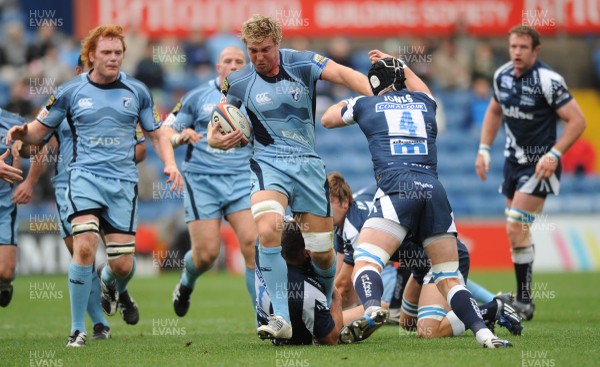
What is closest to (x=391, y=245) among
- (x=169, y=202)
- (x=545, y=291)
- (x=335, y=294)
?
(x=335, y=294)

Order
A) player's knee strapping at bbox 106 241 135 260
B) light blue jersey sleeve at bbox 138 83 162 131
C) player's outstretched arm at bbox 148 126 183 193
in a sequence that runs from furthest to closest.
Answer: light blue jersey sleeve at bbox 138 83 162 131 < player's knee strapping at bbox 106 241 135 260 < player's outstretched arm at bbox 148 126 183 193

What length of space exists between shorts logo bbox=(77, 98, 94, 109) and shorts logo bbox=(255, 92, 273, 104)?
5.67 ft

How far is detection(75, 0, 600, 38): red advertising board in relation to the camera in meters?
23.7

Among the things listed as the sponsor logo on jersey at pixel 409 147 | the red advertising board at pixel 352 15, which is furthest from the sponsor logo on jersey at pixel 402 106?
the red advertising board at pixel 352 15

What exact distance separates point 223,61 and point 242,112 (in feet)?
7.45

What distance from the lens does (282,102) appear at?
27.3 ft

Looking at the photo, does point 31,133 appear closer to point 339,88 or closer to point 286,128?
point 286,128

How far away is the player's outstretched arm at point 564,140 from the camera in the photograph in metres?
10.7

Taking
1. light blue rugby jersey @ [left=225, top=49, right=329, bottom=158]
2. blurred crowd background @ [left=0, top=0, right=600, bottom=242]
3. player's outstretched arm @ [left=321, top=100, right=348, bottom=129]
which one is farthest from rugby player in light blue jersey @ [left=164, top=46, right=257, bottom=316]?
blurred crowd background @ [left=0, top=0, right=600, bottom=242]

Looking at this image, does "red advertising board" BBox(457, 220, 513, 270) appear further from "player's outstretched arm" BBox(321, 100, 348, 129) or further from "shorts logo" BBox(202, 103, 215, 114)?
"player's outstretched arm" BBox(321, 100, 348, 129)

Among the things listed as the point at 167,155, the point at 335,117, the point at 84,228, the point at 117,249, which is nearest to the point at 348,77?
the point at 335,117

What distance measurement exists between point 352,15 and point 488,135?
1341 centimetres

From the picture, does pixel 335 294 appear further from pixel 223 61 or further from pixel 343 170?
pixel 343 170

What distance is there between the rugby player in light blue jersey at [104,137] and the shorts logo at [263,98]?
1108 mm
